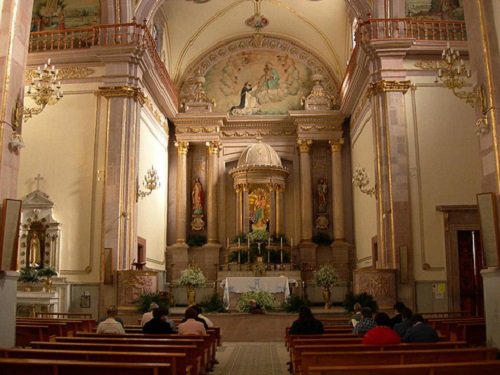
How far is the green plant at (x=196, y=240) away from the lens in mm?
21609

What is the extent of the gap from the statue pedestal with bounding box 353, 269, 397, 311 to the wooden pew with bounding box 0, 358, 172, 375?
31.2 feet

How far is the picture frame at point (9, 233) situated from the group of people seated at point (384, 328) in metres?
4.11

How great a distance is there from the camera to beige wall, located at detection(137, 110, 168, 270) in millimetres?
17734

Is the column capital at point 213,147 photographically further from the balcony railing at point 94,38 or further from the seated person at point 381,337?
the seated person at point 381,337

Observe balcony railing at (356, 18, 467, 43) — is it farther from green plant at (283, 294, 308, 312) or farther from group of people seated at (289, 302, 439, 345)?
group of people seated at (289, 302, 439, 345)

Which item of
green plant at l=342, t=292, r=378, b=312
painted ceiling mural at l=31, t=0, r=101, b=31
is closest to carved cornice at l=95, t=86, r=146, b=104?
painted ceiling mural at l=31, t=0, r=101, b=31

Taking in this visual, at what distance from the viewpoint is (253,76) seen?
914 inches

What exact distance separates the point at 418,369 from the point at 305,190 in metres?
16.8

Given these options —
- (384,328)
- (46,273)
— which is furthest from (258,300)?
(384,328)

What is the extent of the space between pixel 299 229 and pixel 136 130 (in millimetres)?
8097

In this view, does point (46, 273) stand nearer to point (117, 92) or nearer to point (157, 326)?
point (117, 92)

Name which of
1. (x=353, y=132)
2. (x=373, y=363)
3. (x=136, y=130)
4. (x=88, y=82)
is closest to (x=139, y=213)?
(x=136, y=130)

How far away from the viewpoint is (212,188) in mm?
22047

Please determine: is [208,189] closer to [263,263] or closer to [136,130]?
[263,263]
